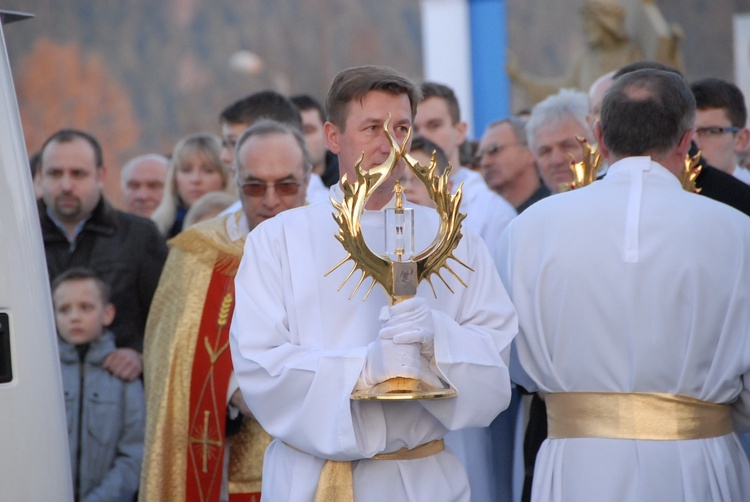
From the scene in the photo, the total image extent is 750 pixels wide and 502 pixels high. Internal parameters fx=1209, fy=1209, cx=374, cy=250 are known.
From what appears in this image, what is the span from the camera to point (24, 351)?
9.68 ft

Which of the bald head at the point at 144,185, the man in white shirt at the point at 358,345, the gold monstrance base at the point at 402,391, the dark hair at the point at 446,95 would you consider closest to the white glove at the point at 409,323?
the man in white shirt at the point at 358,345

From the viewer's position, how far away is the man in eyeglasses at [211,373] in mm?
4738

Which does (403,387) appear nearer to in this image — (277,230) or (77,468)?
(277,230)

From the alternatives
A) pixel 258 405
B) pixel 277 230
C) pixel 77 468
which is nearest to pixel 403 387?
pixel 258 405

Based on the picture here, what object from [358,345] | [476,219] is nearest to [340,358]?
[358,345]

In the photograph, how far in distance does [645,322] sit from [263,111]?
2.94 metres

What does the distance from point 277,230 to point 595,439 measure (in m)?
1.18

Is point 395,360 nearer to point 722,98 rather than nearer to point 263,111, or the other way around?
point 722,98

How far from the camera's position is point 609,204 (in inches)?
149

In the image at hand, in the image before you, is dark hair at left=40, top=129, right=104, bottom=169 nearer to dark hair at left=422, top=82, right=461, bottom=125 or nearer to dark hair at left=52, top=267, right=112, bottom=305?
dark hair at left=52, top=267, right=112, bottom=305

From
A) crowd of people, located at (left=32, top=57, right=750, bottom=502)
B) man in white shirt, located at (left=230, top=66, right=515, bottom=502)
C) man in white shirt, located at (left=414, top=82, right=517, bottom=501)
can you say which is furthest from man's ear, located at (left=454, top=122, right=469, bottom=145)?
man in white shirt, located at (left=230, top=66, right=515, bottom=502)

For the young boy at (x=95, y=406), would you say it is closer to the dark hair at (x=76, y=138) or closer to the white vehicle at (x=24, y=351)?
the dark hair at (x=76, y=138)

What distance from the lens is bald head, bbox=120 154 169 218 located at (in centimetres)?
832

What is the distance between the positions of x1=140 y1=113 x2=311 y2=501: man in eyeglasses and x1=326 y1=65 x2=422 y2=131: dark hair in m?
1.06
